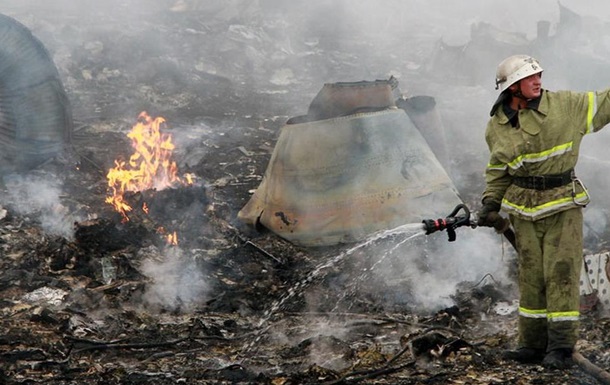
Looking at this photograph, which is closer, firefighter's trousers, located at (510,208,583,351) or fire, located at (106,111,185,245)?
firefighter's trousers, located at (510,208,583,351)

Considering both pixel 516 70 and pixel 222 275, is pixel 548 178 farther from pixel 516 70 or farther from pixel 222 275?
pixel 222 275

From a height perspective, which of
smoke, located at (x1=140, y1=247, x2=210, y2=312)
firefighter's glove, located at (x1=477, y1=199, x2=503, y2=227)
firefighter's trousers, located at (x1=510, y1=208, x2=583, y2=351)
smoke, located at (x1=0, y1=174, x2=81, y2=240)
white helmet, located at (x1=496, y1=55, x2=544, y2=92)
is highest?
white helmet, located at (x1=496, y1=55, x2=544, y2=92)

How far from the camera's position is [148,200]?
6.73 m

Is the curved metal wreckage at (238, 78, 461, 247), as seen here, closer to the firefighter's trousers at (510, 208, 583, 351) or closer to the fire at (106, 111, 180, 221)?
the fire at (106, 111, 180, 221)

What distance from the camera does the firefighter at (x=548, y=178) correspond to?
361cm

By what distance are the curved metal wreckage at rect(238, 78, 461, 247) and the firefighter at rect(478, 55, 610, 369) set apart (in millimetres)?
2313

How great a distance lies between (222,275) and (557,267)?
2.81 metres

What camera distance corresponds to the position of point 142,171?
7.39m

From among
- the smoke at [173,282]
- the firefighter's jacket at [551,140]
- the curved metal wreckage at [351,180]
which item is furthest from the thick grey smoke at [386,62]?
the firefighter's jacket at [551,140]

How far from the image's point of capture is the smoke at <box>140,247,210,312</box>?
5086mm

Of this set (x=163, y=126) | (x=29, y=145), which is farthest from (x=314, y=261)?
(x=163, y=126)

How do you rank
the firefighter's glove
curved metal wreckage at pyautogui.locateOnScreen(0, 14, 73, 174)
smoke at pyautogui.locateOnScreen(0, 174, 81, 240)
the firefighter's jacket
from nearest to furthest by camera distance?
the firefighter's jacket, the firefighter's glove, smoke at pyautogui.locateOnScreen(0, 174, 81, 240), curved metal wreckage at pyautogui.locateOnScreen(0, 14, 73, 174)

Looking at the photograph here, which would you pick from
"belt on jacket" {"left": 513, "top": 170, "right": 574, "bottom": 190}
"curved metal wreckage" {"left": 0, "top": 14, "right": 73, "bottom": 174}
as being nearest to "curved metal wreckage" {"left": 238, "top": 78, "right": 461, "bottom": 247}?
"belt on jacket" {"left": 513, "top": 170, "right": 574, "bottom": 190}

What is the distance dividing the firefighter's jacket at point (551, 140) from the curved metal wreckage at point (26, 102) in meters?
5.51
